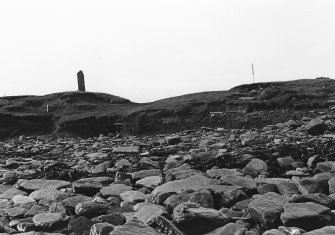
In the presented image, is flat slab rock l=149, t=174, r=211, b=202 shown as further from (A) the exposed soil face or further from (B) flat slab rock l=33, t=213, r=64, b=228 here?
(A) the exposed soil face

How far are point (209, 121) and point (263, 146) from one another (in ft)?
→ 15.4

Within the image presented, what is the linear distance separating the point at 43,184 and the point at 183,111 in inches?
295

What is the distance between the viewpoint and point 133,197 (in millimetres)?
4684

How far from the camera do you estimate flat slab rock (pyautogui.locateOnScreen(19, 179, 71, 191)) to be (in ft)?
18.2

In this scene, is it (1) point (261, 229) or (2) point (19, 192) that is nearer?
(1) point (261, 229)

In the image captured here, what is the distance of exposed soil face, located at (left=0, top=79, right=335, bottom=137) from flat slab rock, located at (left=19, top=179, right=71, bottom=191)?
20.5 ft

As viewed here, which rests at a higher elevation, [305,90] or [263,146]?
[305,90]

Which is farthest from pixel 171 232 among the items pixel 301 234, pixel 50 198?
pixel 50 198

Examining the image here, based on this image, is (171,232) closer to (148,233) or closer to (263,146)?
(148,233)

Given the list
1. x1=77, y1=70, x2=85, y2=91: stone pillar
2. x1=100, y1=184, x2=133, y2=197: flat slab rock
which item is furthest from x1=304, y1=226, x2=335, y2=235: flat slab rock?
x1=77, y1=70, x2=85, y2=91: stone pillar

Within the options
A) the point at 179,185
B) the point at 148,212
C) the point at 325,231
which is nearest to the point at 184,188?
the point at 179,185

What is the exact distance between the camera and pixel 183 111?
1282 centimetres

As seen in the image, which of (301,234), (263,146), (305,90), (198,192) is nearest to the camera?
(301,234)

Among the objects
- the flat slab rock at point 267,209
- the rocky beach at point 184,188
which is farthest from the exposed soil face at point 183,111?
the flat slab rock at point 267,209
